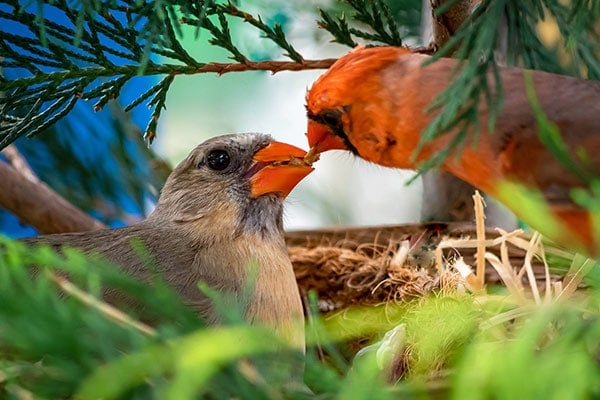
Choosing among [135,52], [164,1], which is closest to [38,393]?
[164,1]

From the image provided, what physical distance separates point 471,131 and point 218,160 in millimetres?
643

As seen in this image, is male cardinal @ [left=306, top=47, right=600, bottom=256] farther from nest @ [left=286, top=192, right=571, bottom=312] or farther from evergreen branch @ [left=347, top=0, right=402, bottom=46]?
nest @ [left=286, top=192, right=571, bottom=312]

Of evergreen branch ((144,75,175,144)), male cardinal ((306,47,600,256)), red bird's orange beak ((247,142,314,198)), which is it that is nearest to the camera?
male cardinal ((306,47,600,256))

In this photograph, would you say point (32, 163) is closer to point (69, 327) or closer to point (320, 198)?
point (320, 198)

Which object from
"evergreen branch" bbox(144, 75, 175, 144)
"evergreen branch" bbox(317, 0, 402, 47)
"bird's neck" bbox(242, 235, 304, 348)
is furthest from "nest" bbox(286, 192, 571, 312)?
"evergreen branch" bbox(144, 75, 175, 144)

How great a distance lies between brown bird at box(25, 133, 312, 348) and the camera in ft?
3.77

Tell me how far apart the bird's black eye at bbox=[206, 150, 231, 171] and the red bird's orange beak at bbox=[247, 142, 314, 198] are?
0.17 ft

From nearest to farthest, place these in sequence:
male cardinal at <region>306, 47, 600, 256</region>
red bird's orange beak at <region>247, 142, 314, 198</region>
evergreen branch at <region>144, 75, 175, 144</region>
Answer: male cardinal at <region>306, 47, 600, 256</region> < evergreen branch at <region>144, 75, 175, 144</region> < red bird's orange beak at <region>247, 142, 314, 198</region>

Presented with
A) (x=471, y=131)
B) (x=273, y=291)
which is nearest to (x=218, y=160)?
(x=273, y=291)

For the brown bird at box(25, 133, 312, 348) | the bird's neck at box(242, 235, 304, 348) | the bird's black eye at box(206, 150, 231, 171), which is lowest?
the bird's neck at box(242, 235, 304, 348)

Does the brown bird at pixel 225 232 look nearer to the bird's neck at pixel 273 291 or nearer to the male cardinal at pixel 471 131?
the bird's neck at pixel 273 291

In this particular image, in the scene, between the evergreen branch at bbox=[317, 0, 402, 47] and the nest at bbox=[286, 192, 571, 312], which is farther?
the nest at bbox=[286, 192, 571, 312]

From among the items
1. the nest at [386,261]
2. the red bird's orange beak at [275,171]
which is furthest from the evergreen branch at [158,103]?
the nest at [386,261]

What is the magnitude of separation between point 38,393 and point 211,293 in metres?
0.10
